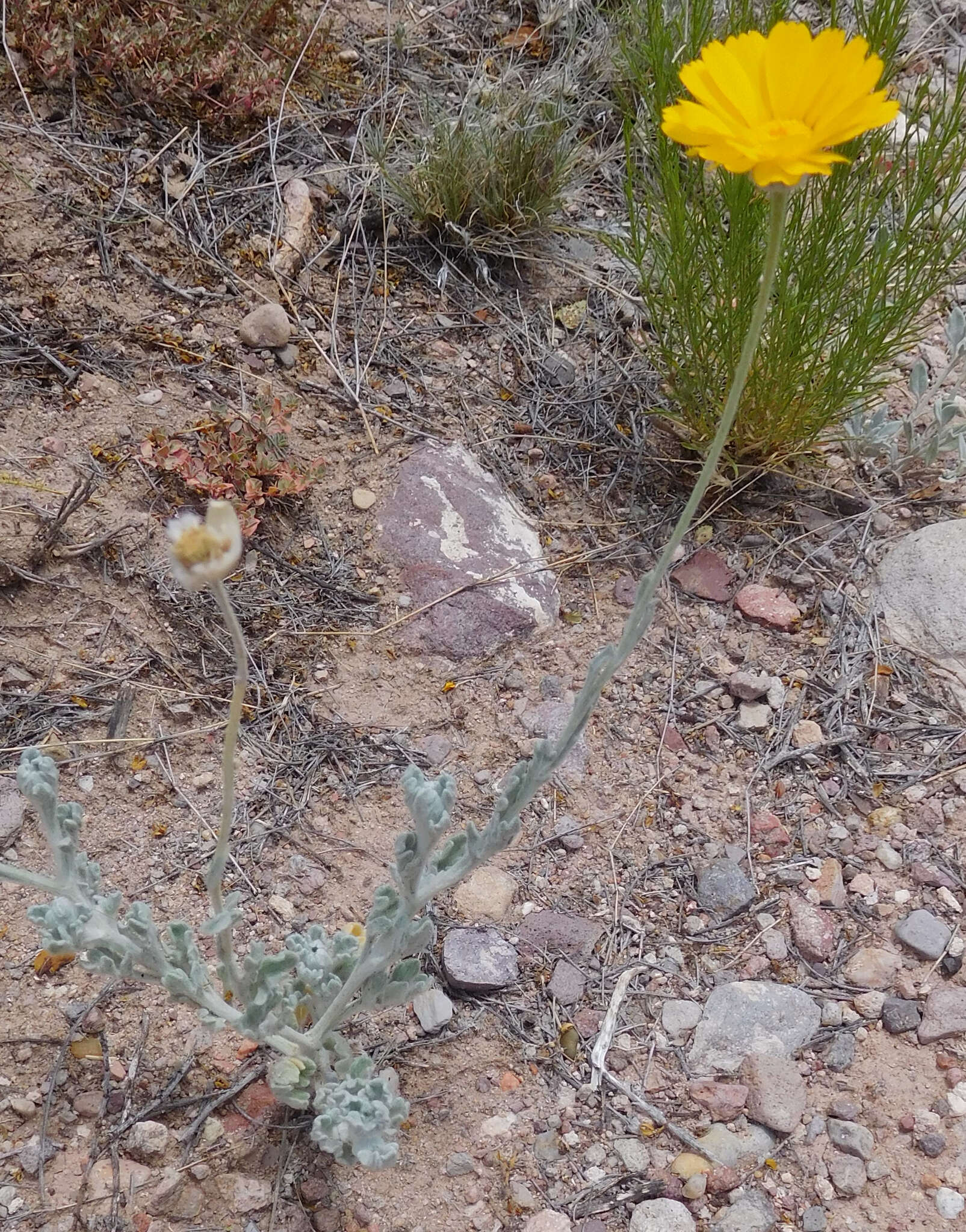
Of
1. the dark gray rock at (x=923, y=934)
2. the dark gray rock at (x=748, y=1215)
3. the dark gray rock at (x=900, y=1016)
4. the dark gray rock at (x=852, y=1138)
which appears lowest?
the dark gray rock at (x=748, y=1215)

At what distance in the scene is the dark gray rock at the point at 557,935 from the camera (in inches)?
83.0

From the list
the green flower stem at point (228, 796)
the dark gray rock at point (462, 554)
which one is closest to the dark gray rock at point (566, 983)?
the green flower stem at point (228, 796)

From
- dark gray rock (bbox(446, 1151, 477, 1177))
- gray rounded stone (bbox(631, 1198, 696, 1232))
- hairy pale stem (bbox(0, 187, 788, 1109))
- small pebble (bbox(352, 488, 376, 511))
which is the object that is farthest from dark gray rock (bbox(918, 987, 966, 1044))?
small pebble (bbox(352, 488, 376, 511))

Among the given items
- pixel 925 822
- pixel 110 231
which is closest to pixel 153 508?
pixel 110 231

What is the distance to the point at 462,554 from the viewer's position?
2.74m

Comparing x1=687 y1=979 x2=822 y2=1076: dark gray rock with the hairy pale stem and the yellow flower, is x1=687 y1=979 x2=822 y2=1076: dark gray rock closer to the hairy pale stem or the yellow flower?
the hairy pale stem

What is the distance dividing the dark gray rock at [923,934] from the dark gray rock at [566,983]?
68 centimetres

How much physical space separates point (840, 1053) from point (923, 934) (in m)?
0.33

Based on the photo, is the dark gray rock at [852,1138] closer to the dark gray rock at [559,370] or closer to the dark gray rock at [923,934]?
the dark gray rock at [923,934]

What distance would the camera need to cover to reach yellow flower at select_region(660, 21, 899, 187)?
3.89 feet

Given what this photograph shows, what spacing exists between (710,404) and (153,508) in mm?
1505

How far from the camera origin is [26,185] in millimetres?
2936

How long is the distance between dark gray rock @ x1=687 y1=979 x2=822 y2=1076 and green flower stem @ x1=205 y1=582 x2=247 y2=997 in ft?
3.09

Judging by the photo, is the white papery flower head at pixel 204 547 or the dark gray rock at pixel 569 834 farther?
the dark gray rock at pixel 569 834
